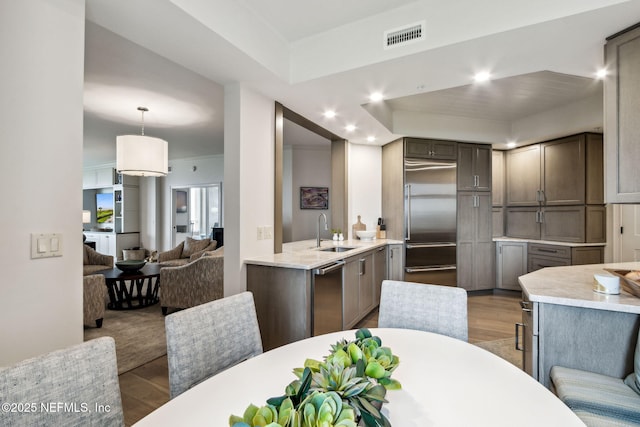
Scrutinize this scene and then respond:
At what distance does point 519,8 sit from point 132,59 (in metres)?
2.99

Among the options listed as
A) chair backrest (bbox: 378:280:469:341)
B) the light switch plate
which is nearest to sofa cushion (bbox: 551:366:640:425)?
chair backrest (bbox: 378:280:469:341)

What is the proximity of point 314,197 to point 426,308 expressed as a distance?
473 cm

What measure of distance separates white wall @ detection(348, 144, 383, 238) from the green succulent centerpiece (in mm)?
4026

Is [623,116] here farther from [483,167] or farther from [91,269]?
[91,269]

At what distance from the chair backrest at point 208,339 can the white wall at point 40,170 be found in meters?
0.67

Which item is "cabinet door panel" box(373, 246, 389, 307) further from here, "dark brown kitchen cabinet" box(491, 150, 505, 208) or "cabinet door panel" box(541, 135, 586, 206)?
"cabinet door panel" box(541, 135, 586, 206)

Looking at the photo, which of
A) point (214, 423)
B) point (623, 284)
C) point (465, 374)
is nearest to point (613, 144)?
point (623, 284)

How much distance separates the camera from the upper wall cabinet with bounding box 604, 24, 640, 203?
1782mm

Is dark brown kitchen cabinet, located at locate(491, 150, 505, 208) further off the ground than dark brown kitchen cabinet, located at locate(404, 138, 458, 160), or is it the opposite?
dark brown kitchen cabinet, located at locate(404, 138, 458, 160)

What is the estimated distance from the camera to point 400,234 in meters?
4.55

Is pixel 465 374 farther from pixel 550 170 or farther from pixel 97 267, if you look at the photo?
pixel 97 267

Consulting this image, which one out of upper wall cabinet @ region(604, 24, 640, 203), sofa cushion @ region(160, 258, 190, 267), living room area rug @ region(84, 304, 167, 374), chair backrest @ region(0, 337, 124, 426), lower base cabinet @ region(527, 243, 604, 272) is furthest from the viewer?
sofa cushion @ region(160, 258, 190, 267)

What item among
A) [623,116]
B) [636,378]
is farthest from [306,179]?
[636,378]

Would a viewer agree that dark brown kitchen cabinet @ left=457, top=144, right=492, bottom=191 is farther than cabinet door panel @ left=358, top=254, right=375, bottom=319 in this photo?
Yes
